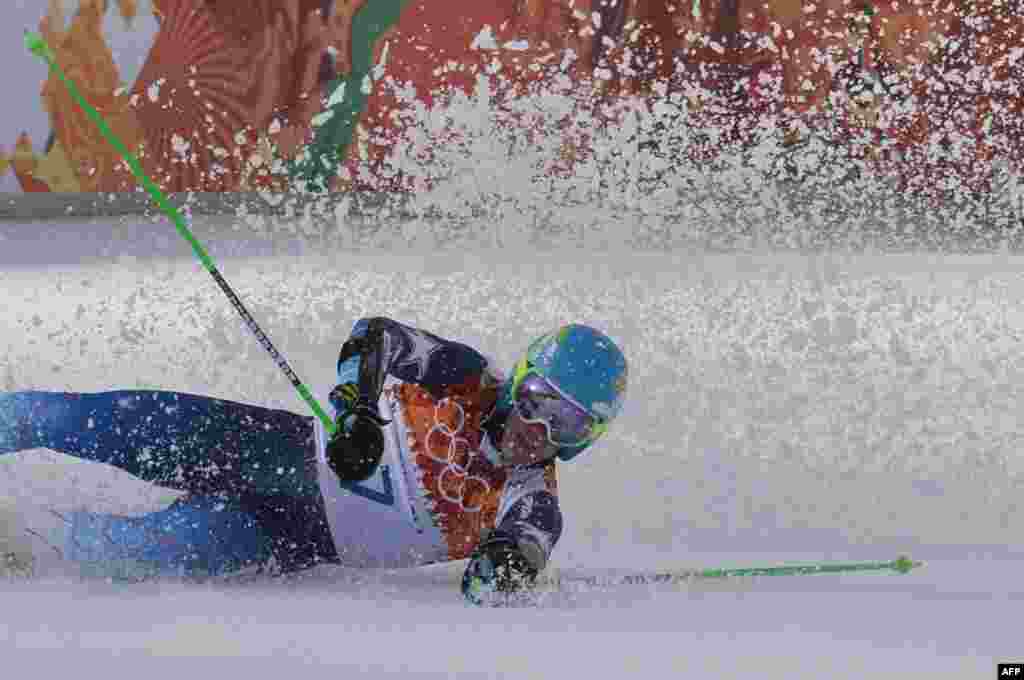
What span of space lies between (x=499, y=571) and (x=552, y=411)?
0.83 ft

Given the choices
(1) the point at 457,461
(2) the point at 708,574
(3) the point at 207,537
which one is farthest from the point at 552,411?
(3) the point at 207,537

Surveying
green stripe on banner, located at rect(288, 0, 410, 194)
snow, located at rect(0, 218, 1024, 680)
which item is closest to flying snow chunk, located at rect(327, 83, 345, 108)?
green stripe on banner, located at rect(288, 0, 410, 194)

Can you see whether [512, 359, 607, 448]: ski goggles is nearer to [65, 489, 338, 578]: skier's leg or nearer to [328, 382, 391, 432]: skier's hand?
[328, 382, 391, 432]: skier's hand

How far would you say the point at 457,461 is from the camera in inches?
93.0

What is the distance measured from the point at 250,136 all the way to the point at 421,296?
2.21m

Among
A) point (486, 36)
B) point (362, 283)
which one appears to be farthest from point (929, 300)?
point (486, 36)

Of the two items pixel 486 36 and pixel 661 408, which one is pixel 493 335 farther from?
pixel 486 36

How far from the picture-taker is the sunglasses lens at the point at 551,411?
88.7 inches

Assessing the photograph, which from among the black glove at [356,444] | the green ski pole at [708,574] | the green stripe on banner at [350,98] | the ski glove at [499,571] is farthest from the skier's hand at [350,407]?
the green stripe on banner at [350,98]

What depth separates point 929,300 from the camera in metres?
5.19

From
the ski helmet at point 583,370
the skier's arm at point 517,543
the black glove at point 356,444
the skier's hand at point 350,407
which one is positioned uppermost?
the ski helmet at point 583,370

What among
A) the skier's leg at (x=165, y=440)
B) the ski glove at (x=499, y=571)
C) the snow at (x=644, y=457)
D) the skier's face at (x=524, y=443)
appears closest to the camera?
the snow at (x=644, y=457)

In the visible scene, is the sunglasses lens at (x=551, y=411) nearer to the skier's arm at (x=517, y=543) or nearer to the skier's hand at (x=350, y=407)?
the skier's arm at (x=517, y=543)

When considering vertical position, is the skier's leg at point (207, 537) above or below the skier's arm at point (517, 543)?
below
